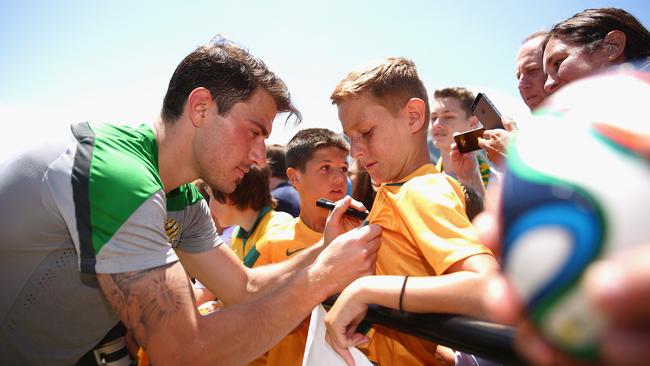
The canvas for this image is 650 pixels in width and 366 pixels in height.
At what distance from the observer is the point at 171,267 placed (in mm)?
1832

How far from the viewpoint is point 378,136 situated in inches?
93.5

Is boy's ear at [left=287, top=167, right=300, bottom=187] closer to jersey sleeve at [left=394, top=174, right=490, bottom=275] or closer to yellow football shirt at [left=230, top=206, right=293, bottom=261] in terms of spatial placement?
yellow football shirt at [left=230, top=206, right=293, bottom=261]

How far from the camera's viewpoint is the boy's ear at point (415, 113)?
2471 mm

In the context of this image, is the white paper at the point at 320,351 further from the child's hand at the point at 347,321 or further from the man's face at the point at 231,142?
the man's face at the point at 231,142

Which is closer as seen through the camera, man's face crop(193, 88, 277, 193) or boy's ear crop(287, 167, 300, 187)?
man's face crop(193, 88, 277, 193)

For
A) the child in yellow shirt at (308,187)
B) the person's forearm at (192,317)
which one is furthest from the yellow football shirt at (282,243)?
the person's forearm at (192,317)

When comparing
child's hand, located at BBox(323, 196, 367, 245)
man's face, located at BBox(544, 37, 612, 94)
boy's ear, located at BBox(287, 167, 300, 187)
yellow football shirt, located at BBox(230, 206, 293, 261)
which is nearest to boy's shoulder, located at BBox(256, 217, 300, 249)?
yellow football shirt, located at BBox(230, 206, 293, 261)

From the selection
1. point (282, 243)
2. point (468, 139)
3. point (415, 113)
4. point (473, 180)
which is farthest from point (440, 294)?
point (473, 180)

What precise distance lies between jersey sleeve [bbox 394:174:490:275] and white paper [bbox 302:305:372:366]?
1.51 feet

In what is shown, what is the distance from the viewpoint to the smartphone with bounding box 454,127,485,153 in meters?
3.01

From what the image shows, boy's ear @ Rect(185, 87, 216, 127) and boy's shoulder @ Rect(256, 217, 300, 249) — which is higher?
boy's ear @ Rect(185, 87, 216, 127)

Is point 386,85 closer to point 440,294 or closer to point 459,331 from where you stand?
point 440,294

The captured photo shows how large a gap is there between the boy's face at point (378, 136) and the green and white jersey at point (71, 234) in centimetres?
112

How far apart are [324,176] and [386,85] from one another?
1.54m
